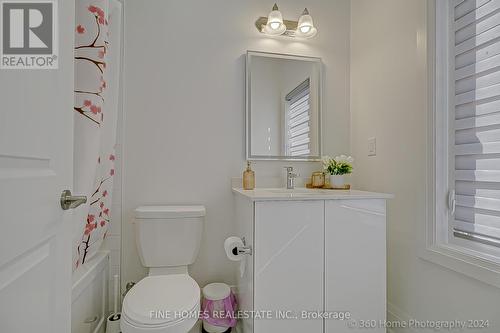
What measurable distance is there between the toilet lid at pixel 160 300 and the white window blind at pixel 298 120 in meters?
1.10

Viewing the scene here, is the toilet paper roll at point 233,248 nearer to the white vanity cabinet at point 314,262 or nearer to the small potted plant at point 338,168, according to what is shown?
the white vanity cabinet at point 314,262

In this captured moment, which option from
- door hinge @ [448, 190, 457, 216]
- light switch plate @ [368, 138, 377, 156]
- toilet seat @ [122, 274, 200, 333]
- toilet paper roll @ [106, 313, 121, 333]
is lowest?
toilet paper roll @ [106, 313, 121, 333]

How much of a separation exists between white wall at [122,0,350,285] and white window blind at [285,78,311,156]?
0.14 m

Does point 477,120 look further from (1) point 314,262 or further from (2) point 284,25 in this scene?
(2) point 284,25

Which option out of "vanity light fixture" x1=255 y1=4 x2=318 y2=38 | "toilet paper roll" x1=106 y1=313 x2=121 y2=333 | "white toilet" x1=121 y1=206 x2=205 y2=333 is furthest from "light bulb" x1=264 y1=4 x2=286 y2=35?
"toilet paper roll" x1=106 y1=313 x2=121 y2=333

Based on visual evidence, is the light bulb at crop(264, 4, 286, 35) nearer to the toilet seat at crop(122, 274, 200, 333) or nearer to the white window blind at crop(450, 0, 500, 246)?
the white window blind at crop(450, 0, 500, 246)

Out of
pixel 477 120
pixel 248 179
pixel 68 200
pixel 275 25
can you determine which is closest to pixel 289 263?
pixel 248 179

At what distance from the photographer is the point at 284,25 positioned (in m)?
1.82

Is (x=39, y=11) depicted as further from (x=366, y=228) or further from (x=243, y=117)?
(x=366, y=228)

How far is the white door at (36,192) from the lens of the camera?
0.49m

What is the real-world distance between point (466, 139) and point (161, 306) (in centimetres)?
160

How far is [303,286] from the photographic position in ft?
4.31

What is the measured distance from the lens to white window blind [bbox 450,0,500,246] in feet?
3.71

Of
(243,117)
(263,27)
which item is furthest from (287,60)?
(243,117)
